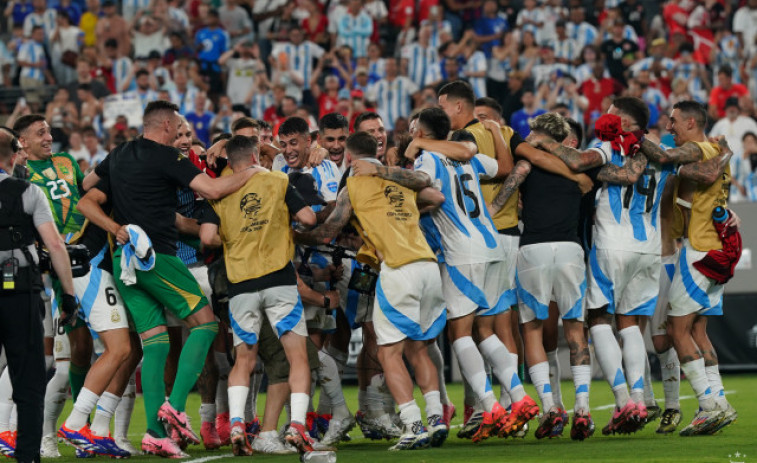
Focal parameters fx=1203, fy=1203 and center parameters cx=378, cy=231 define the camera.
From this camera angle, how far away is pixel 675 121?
10.2m

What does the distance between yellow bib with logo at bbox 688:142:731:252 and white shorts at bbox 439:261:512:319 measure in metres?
1.79

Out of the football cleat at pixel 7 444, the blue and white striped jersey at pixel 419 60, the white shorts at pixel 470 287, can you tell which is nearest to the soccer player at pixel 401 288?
the white shorts at pixel 470 287

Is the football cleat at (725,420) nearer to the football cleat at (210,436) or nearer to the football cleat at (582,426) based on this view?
the football cleat at (582,426)

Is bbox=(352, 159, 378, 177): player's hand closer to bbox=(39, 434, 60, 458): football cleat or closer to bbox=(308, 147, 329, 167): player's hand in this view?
bbox=(308, 147, 329, 167): player's hand

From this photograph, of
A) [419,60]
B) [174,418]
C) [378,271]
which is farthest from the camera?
[419,60]

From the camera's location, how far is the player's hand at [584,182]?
31.8 ft

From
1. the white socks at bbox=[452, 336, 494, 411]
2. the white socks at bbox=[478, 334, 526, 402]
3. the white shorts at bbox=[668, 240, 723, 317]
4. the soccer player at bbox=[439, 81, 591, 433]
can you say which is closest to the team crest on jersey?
the white socks at bbox=[452, 336, 494, 411]

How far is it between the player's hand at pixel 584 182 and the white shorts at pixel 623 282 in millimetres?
518

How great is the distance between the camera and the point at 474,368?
363 inches

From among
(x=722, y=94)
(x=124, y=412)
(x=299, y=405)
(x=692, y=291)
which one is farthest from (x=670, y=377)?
(x=722, y=94)

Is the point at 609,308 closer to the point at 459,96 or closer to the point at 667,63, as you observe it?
the point at 459,96

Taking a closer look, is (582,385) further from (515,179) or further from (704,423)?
(515,179)

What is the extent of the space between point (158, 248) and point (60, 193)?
4.25 feet

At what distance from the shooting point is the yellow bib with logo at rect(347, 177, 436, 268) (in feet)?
29.4
